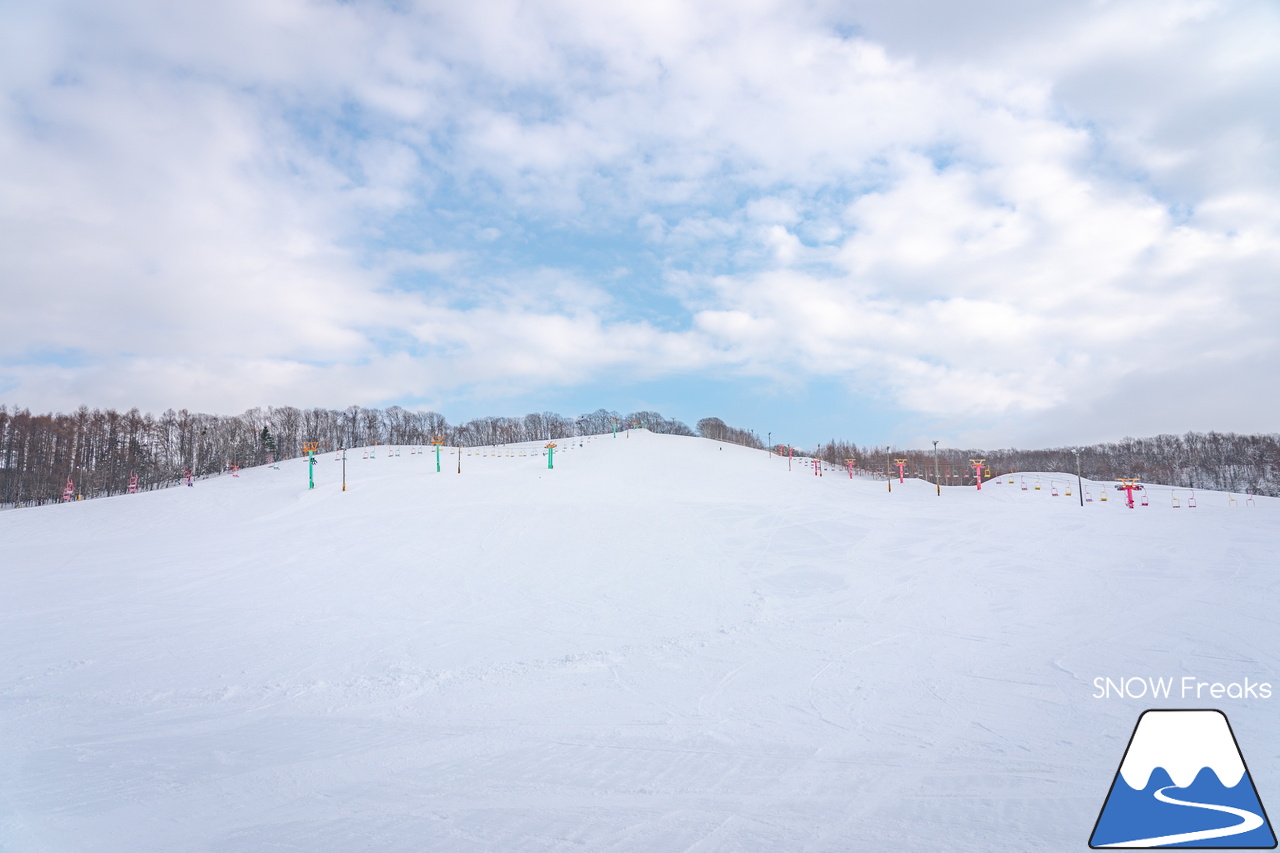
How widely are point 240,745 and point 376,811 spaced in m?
2.81

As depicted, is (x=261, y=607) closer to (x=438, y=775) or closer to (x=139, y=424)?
(x=438, y=775)

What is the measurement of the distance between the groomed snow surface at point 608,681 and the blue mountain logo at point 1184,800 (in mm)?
409

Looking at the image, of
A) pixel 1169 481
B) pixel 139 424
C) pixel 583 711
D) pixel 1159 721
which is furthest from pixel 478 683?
pixel 1169 481

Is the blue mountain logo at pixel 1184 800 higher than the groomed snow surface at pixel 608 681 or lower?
higher

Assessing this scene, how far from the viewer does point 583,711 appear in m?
7.84

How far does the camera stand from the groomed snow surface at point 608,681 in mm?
5164

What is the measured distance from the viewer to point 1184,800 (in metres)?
4.56

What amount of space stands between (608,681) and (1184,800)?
6745mm

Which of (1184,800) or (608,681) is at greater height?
(1184,800)

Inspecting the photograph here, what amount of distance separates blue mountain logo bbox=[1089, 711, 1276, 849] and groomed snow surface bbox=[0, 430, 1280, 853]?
0.41 metres

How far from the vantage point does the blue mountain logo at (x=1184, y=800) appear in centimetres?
436

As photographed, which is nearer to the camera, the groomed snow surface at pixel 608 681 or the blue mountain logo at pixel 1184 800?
the blue mountain logo at pixel 1184 800

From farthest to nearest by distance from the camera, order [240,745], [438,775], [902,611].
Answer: [902,611]
[240,745]
[438,775]

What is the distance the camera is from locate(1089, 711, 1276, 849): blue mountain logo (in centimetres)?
436
